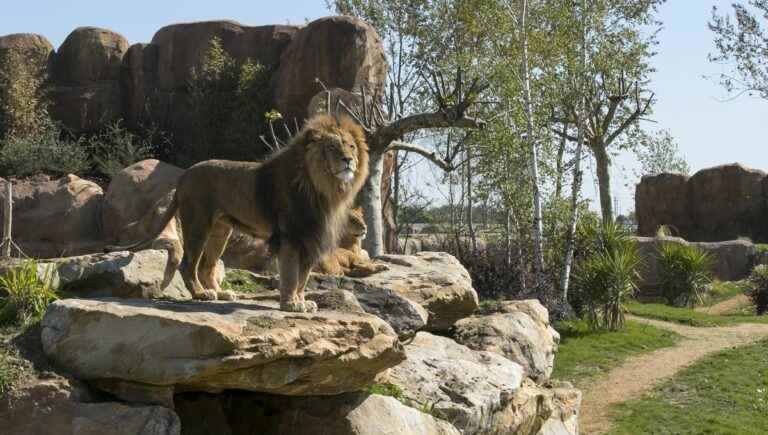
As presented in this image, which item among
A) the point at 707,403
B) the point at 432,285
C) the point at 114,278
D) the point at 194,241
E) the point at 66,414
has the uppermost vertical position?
the point at 194,241

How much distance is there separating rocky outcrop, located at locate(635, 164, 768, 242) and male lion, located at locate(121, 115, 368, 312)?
96.4 feet

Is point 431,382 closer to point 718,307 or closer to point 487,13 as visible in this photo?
point 487,13

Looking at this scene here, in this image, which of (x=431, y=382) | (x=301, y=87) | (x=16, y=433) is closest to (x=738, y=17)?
(x=301, y=87)

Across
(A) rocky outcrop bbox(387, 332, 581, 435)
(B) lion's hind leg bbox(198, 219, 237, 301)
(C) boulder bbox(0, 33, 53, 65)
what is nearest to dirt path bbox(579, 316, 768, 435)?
(A) rocky outcrop bbox(387, 332, 581, 435)

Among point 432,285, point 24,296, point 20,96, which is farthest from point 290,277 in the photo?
point 20,96

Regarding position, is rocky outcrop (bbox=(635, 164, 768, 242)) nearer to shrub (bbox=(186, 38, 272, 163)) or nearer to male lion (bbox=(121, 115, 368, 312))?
shrub (bbox=(186, 38, 272, 163))

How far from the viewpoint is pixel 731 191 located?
3406 cm

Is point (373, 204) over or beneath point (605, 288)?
over

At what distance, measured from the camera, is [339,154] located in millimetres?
7176

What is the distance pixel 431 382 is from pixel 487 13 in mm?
14639

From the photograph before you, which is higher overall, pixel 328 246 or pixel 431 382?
pixel 328 246

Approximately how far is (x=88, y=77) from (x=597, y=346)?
14177mm

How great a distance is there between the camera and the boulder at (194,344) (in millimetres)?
6160

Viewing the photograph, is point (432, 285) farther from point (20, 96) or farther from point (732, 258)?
point (732, 258)
